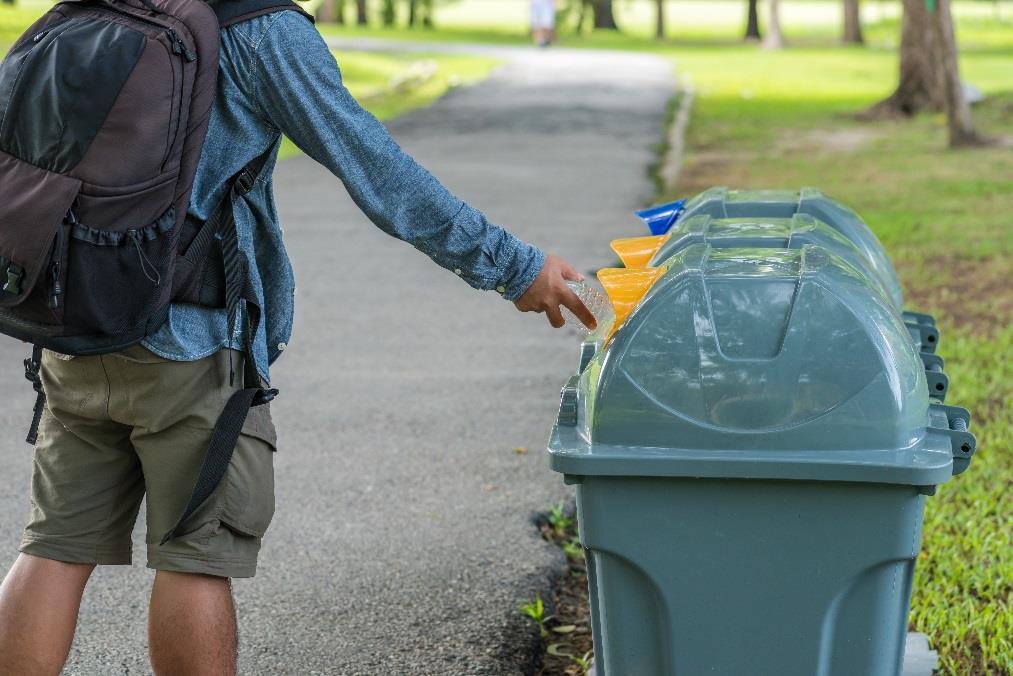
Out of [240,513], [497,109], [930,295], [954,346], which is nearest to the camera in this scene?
[240,513]

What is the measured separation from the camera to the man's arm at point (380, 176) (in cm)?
255

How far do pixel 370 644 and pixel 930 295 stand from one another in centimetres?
520

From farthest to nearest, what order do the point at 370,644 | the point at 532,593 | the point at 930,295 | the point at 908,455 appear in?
the point at 930,295 → the point at 532,593 → the point at 370,644 → the point at 908,455

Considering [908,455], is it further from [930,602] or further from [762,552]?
[930,602]

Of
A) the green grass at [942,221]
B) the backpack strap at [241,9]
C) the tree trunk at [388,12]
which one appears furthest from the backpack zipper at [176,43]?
the tree trunk at [388,12]

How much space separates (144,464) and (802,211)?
6.10ft

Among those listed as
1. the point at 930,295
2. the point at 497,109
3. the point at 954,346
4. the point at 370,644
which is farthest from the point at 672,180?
the point at 370,644

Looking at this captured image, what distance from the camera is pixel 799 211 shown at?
3.68 m

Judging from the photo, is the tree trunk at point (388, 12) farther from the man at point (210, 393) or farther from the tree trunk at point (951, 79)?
the man at point (210, 393)

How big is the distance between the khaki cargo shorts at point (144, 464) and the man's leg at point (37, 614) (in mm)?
31

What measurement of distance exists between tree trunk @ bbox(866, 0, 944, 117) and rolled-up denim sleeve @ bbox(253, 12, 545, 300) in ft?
56.8

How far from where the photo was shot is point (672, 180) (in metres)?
12.9

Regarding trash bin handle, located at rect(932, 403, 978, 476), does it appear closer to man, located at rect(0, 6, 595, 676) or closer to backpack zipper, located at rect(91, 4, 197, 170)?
man, located at rect(0, 6, 595, 676)

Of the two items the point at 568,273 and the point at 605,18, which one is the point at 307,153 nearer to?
the point at 568,273
